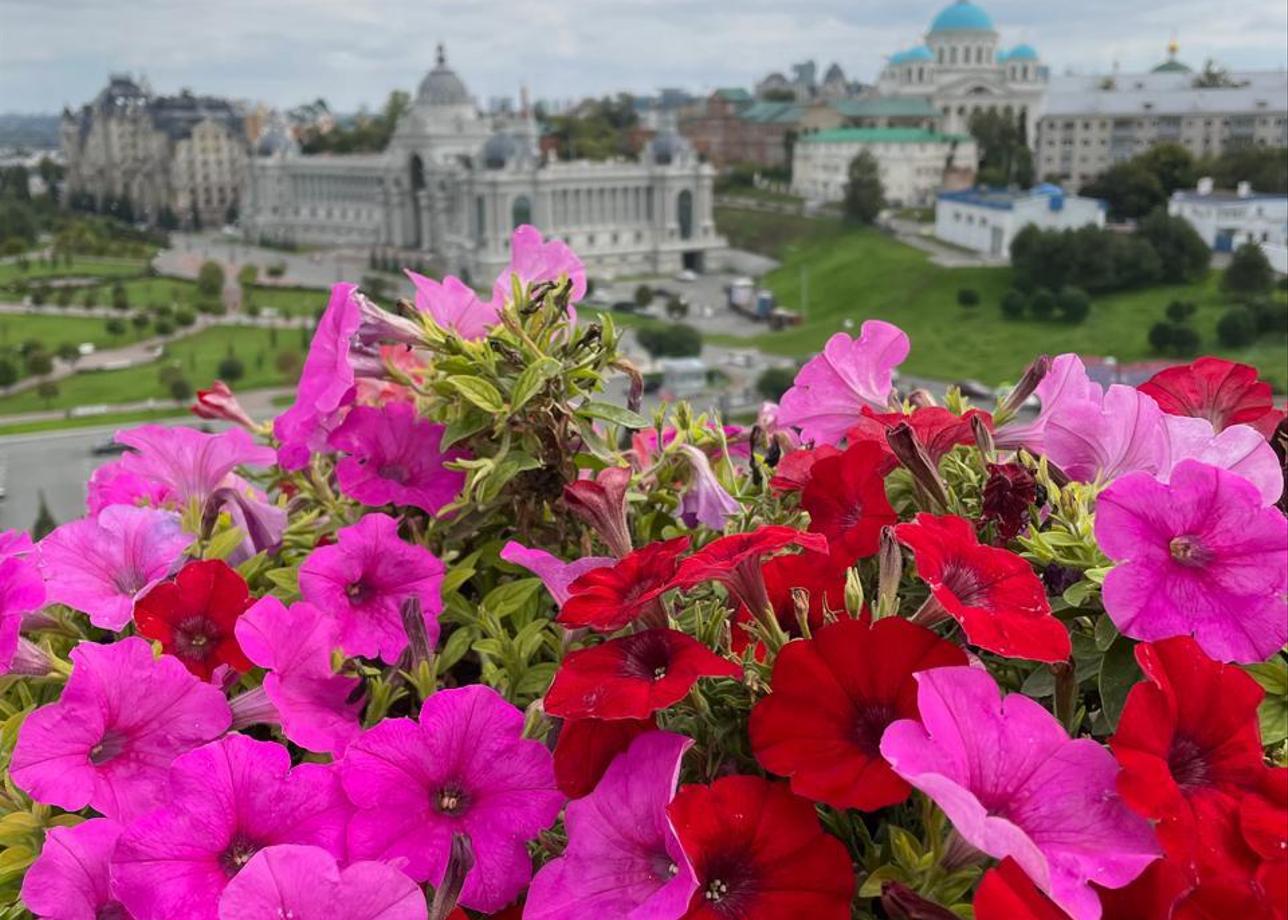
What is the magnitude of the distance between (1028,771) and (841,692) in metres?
0.10

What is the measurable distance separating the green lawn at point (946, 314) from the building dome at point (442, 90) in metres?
10.1

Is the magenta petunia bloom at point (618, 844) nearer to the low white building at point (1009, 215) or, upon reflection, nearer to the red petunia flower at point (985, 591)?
the red petunia flower at point (985, 591)

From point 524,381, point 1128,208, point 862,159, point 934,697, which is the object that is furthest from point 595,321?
point 862,159

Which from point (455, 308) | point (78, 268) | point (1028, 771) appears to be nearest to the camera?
point (1028, 771)

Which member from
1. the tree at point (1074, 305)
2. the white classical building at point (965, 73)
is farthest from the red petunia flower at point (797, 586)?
the white classical building at point (965, 73)

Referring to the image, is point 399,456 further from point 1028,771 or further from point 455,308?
point 1028,771

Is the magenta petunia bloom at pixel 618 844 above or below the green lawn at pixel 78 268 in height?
above

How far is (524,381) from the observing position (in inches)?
36.0

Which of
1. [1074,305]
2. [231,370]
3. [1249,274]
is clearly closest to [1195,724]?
[231,370]

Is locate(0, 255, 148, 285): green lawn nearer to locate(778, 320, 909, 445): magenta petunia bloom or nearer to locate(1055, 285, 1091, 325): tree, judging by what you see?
locate(1055, 285, 1091, 325): tree

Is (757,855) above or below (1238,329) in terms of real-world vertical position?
above

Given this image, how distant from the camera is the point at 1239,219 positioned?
20906mm

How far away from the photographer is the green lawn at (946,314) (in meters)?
18.0

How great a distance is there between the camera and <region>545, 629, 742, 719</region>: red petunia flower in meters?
0.62
